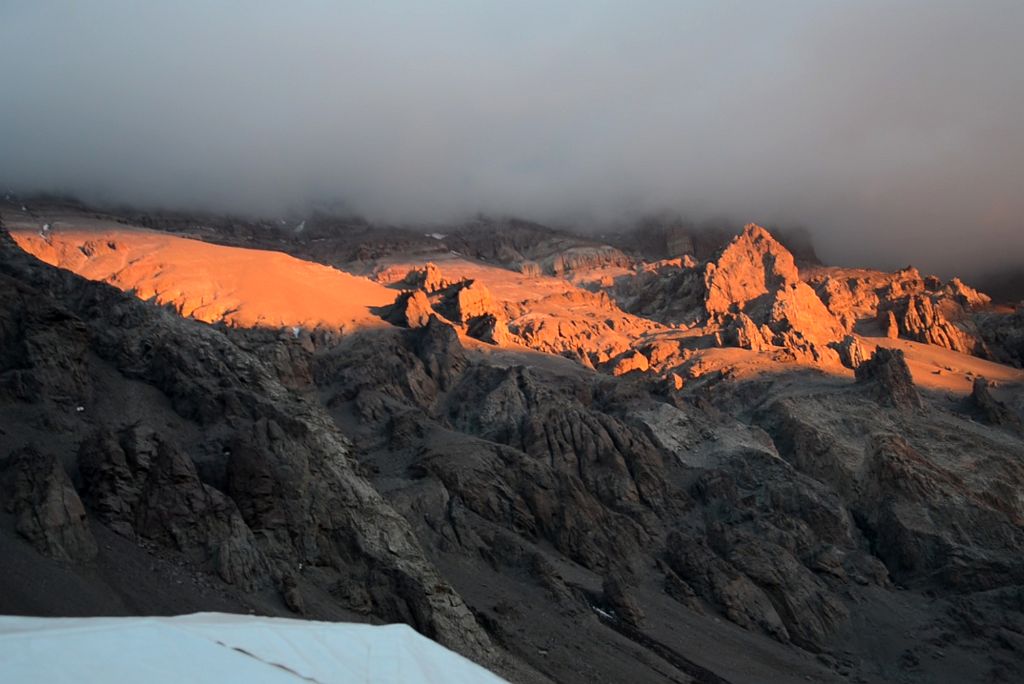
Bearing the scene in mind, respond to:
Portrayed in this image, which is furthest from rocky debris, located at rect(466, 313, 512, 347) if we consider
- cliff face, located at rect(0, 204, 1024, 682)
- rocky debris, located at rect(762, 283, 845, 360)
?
rocky debris, located at rect(762, 283, 845, 360)

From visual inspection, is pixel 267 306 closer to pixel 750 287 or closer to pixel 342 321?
pixel 342 321

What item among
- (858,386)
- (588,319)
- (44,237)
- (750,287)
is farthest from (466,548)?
(750,287)

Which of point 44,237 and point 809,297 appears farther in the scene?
point 809,297

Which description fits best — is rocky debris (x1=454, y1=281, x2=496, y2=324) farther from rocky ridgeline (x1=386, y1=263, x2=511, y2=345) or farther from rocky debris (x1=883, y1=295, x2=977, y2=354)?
rocky debris (x1=883, y1=295, x2=977, y2=354)

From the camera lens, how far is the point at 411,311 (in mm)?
119188

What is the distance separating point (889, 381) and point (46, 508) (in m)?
103

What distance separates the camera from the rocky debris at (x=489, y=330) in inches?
4956

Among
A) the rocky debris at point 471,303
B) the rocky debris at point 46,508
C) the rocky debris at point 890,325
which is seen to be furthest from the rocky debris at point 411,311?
the rocky debris at point 890,325

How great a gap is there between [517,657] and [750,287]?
500ft

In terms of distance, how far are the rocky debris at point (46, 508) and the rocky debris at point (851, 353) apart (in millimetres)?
119448

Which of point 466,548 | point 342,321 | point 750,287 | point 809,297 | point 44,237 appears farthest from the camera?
point 750,287

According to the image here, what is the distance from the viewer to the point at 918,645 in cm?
7338

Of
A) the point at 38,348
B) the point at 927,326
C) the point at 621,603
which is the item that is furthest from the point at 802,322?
the point at 38,348

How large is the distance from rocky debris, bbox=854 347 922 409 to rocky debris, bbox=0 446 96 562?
322 feet
